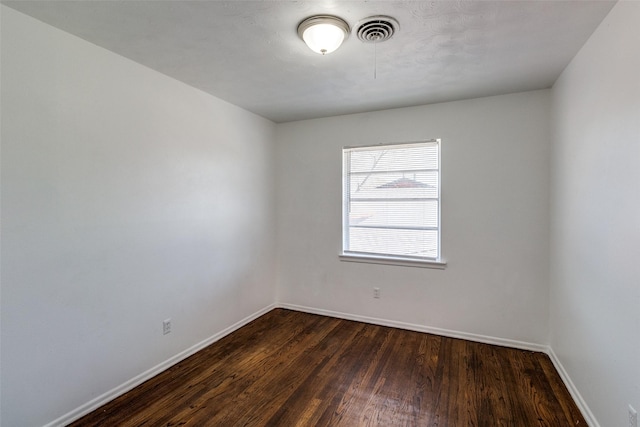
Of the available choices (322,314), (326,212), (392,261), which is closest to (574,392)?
(392,261)

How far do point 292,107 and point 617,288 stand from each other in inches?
123

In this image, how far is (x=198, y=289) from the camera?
9.88 ft

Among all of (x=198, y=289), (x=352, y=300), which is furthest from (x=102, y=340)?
(x=352, y=300)

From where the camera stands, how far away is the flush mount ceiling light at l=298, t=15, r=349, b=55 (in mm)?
1787

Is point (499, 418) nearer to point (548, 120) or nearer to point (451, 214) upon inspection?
point (451, 214)

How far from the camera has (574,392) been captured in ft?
7.32

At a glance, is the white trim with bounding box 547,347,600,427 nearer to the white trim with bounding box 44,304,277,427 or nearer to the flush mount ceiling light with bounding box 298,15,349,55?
the flush mount ceiling light with bounding box 298,15,349,55

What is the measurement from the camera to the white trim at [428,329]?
3.01 metres

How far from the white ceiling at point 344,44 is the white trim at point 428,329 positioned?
2.48 metres

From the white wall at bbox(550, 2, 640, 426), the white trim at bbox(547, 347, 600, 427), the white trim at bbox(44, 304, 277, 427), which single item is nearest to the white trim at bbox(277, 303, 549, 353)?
the white trim at bbox(547, 347, 600, 427)

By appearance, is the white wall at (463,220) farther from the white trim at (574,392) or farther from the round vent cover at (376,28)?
the round vent cover at (376,28)

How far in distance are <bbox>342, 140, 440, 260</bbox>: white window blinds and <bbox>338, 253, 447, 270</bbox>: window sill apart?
0.23ft

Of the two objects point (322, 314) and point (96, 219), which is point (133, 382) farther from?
point (322, 314)

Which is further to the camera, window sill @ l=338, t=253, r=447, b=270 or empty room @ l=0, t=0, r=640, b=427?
window sill @ l=338, t=253, r=447, b=270
